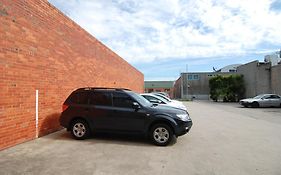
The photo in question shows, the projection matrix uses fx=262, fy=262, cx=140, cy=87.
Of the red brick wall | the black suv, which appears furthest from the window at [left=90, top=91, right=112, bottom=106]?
the red brick wall

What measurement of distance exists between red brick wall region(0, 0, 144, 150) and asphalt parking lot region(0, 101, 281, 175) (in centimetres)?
66

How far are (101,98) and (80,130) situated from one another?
1209mm

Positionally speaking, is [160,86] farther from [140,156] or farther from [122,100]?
[140,156]

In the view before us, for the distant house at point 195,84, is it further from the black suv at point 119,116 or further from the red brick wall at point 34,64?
the black suv at point 119,116

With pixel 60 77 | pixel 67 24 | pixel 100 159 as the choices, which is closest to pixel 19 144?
pixel 100 159

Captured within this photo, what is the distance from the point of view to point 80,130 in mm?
8281

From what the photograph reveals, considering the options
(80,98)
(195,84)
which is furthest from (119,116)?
(195,84)

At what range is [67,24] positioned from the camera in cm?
1046

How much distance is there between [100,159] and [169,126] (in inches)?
101

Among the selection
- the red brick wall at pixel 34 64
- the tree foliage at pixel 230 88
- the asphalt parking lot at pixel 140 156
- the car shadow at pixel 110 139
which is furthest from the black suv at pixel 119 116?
the tree foliage at pixel 230 88

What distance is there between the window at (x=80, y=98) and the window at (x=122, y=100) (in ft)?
3.21

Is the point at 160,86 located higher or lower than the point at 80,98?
higher

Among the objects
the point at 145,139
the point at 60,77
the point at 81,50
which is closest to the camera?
the point at 145,139

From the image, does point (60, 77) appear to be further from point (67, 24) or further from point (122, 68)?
point (122, 68)
